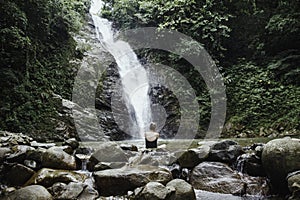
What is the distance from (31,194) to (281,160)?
3.99 meters

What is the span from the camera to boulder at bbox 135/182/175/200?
4027 mm

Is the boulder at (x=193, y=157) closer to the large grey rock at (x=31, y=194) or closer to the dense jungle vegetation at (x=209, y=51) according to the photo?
the large grey rock at (x=31, y=194)

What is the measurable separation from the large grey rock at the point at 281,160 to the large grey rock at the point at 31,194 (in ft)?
11.9

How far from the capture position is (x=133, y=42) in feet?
57.5

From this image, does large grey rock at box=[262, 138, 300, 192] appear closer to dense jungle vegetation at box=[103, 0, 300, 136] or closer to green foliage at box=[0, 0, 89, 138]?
dense jungle vegetation at box=[103, 0, 300, 136]

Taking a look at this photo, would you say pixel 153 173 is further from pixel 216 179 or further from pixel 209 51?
pixel 209 51

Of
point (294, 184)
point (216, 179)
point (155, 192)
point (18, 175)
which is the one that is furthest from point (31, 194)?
point (294, 184)

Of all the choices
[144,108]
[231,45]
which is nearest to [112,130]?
[144,108]

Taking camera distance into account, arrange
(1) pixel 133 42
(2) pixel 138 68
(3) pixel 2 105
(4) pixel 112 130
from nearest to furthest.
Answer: (3) pixel 2 105 < (4) pixel 112 130 < (2) pixel 138 68 < (1) pixel 133 42

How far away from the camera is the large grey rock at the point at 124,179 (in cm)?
462

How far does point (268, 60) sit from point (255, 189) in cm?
906

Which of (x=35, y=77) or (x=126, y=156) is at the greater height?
(x=35, y=77)

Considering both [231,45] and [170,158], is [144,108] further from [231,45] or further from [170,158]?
[170,158]

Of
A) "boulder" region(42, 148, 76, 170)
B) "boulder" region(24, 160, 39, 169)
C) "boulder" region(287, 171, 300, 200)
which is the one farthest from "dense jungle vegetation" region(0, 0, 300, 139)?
"boulder" region(287, 171, 300, 200)
